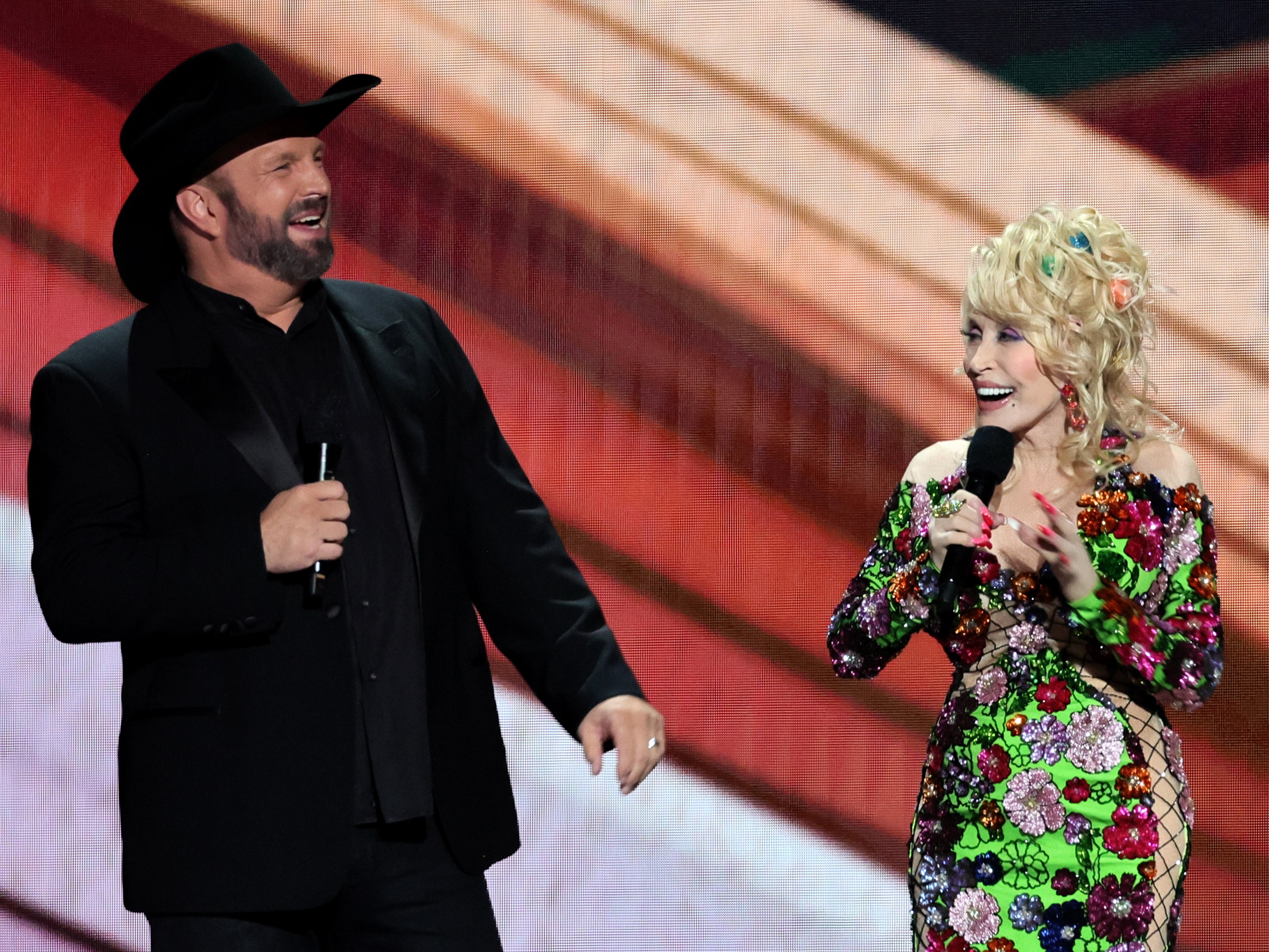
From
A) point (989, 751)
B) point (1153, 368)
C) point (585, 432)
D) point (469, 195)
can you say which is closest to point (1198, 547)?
point (989, 751)

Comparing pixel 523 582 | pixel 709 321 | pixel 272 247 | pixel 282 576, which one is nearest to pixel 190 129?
pixel 272 247

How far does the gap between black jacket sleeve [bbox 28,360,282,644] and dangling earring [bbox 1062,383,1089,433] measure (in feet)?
4.07

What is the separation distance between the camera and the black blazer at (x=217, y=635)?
1.98m

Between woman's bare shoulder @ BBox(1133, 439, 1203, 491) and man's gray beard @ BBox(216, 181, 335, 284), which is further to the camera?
woman's bare shoulder @ BBox(1133, 439, 1203, 491)

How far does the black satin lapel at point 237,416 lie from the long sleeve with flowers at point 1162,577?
1115 millimetres

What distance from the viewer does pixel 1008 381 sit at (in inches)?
97.0

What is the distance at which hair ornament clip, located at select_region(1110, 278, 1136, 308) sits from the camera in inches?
98.4

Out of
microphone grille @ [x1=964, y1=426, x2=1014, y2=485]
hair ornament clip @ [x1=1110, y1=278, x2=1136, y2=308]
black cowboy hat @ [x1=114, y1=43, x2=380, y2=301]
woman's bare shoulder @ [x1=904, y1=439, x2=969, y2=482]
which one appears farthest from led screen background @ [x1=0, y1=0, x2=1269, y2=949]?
black cowboy hat @ [x1=114, y1=43, x2=380, y2=301]

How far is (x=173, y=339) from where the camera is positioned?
2.16 meters

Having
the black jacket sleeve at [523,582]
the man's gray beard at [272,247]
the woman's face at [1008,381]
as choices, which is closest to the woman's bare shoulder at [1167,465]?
the woman's face at [1008,381]

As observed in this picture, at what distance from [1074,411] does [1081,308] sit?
159 millimetres

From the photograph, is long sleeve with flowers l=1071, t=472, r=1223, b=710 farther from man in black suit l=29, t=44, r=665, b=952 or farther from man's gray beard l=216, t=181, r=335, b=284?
man's gray beard l=216, t=181, r=335, b=284

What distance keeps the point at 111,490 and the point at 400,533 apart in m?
0.37

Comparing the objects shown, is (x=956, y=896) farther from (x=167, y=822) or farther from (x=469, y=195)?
(x=469, y=195)
